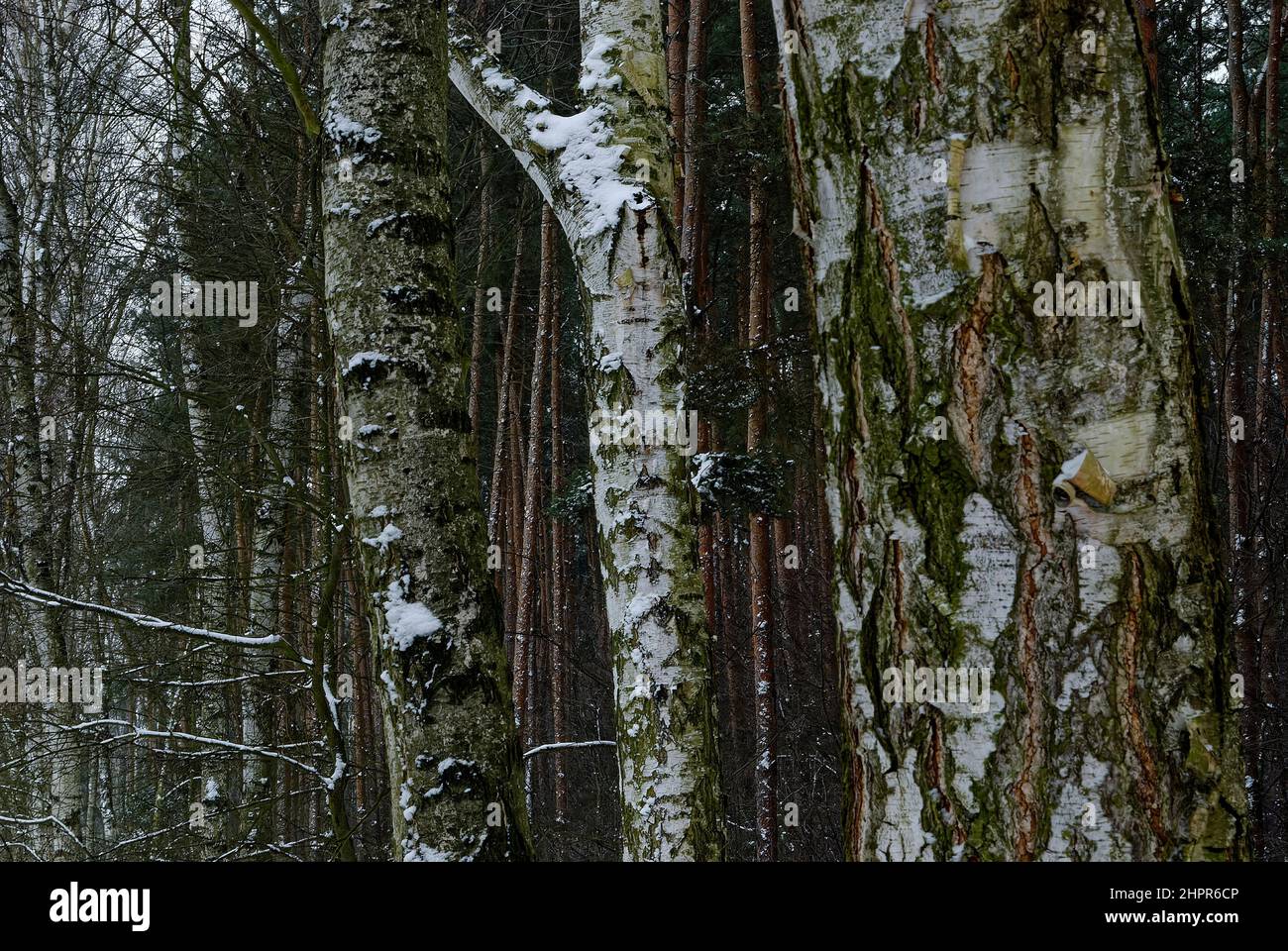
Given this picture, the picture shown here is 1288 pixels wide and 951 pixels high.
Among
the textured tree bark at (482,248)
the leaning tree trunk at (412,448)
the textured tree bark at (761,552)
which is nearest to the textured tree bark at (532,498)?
the textured tree bark at (482,248)

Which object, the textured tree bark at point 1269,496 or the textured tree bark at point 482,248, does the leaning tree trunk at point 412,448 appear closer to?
the textured tree bark at point 482,248

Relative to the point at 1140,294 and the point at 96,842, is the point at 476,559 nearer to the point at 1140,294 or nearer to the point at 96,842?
the point at 1140,294

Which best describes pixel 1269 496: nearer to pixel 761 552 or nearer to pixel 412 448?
pixel 761 552

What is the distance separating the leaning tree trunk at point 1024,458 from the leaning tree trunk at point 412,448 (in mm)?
1979

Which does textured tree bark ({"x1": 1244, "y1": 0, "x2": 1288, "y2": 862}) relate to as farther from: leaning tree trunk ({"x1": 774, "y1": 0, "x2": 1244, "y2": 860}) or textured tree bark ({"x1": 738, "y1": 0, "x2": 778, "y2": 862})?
leaning tree trunk ({"x1": 774, "y1": 0, "x2": 1244, "y2": 860})

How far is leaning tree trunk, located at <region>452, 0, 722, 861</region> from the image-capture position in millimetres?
3959

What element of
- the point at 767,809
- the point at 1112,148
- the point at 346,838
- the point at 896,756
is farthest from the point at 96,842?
the point at 1112,148

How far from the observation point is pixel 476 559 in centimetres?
321

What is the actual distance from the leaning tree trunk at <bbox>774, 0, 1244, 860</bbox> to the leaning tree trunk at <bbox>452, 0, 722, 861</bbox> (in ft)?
8.75

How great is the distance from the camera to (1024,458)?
4.09ft

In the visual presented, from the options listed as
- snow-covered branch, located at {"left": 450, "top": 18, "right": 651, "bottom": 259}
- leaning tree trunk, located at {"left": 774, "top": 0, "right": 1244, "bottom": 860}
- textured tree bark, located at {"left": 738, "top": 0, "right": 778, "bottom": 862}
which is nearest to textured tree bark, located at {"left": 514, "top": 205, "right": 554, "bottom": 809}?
textured tree bark, located at {"left": 738, "top": 0, "right": 778, "bottom": 862}

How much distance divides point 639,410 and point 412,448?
1233mm

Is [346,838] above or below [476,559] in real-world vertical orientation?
below

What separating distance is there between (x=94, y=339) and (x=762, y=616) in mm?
5445
